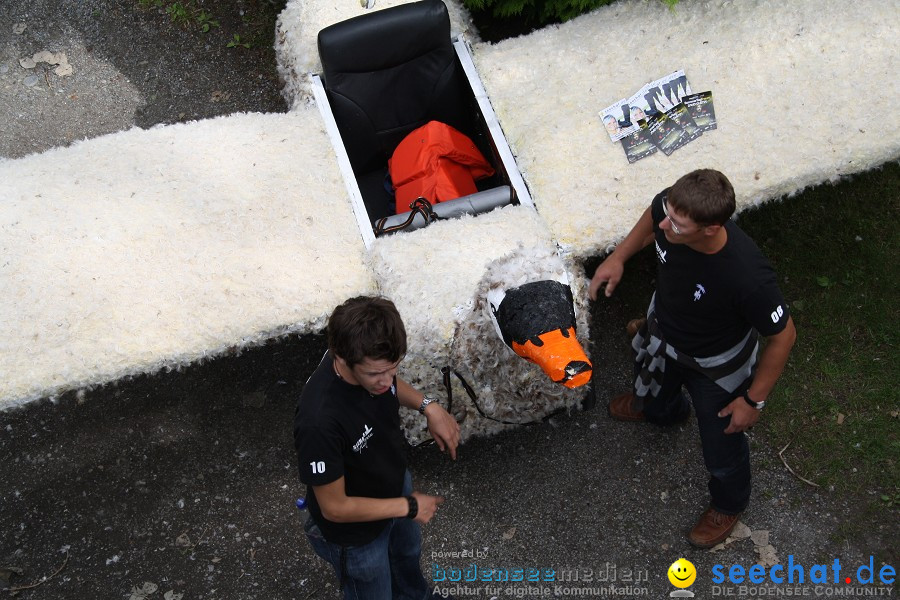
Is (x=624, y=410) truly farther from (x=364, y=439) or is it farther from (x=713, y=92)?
(x=364, y=439)

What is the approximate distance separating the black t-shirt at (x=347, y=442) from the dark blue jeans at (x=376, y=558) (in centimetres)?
8

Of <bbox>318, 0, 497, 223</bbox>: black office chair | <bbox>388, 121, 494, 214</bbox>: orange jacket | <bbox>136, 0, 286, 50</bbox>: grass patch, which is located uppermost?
<bbox>136, 0, 286, 50</bbox>: grass patch

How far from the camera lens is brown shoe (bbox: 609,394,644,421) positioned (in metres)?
3.74

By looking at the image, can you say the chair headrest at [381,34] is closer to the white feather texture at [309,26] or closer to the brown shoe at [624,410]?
the white feather texture at [309,26]

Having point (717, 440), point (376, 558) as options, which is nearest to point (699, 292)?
point (717, 440)

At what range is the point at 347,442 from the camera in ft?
7.52

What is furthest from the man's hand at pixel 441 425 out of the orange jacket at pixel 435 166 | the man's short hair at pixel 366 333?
the orange jacket at pixel 435 166

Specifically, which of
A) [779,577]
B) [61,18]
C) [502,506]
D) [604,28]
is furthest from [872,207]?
[61,18]

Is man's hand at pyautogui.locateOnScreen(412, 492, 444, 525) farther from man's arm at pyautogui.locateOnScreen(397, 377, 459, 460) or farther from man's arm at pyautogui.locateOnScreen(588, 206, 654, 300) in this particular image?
man's arm at pyautogui.locateOnScreen(588, 206, 654, 300)

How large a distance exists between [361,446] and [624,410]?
177cm

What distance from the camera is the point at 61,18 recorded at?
5020mm

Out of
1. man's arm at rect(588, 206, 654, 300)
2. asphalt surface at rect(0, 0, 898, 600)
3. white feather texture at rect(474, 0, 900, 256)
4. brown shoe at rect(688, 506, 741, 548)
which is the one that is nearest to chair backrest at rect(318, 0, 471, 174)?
white feather texture at rect(474, 0, 900, 256)

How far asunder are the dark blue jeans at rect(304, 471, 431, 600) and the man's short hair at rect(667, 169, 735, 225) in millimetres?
1345

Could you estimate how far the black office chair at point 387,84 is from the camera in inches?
143
